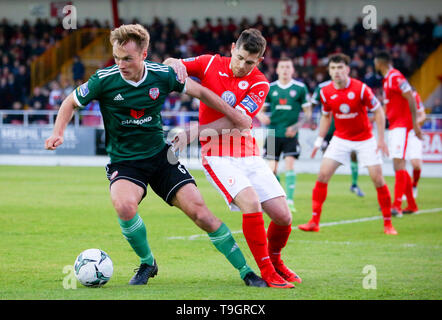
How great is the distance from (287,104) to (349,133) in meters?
3.02

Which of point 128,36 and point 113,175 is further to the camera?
point 113,175

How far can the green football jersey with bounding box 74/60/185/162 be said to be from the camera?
6023 millimetres

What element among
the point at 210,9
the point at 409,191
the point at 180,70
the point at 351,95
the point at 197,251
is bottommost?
the point at 409,191

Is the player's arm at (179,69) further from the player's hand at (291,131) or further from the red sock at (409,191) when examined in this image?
the red sock at (409,191)

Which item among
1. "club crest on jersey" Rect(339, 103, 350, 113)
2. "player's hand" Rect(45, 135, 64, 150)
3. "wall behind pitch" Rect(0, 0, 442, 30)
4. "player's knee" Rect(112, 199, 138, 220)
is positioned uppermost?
"wall behind pitch" Rect(0, 0, 442, 30)

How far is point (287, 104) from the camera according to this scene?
13.4 m

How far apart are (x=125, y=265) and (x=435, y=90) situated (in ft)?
79.4

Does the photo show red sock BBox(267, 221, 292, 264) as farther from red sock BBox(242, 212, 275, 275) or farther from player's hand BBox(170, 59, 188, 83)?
player's hand BBox(170, 59, 188, 83)

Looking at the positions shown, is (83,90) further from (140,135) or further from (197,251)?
(197,251)

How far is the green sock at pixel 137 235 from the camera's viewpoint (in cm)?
615

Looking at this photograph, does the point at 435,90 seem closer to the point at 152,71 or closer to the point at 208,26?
the point at 208,26

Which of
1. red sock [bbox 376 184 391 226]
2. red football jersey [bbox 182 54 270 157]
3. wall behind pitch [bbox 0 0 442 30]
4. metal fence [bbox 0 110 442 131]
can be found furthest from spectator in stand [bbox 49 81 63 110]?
red football jersey [bbox 182 54 270 157]

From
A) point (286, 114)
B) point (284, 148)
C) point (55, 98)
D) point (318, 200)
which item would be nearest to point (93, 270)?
point (318, 200)
